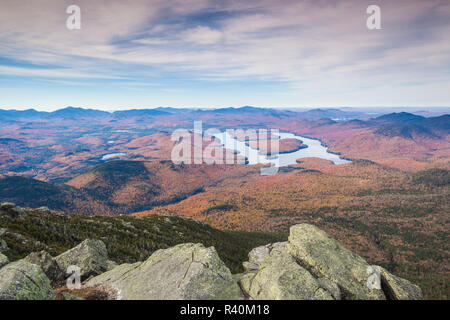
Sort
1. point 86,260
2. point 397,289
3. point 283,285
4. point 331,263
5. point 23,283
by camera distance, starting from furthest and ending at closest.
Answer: point 86,260
point 331,263
point 397,289
point 283,285
point 23,283

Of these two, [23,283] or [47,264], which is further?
[47,264]

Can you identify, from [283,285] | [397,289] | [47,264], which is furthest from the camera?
[47,264]

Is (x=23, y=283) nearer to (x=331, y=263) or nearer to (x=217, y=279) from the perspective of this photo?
(x=217, y=279)

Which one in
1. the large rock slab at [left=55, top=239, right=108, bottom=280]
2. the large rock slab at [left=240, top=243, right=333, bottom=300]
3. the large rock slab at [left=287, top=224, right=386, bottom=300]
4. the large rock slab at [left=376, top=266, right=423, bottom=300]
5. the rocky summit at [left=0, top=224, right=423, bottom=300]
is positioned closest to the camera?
the large rock slab at [left=240, top=243, right=333, bottom=300]

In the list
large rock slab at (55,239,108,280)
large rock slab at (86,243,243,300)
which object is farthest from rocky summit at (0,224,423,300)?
large rock slab at (55,239,108,280)

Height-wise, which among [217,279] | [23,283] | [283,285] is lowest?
[217,279]

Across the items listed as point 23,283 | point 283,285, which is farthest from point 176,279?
point 23,283

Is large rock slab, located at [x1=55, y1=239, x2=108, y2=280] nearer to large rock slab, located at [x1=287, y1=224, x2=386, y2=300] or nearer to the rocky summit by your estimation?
the rocky summit
